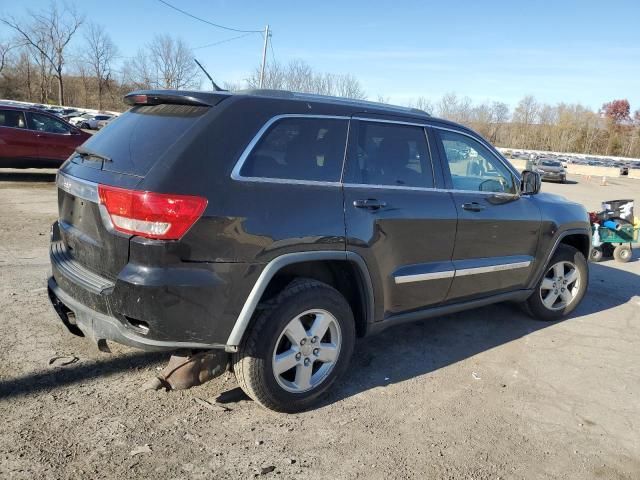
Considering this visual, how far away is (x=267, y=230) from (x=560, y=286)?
3687mm

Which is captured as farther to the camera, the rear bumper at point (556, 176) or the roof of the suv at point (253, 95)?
the rear bumper at point (556, 176)

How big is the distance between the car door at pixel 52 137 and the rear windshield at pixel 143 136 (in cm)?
977

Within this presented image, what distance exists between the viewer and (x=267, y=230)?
2799 millimetres

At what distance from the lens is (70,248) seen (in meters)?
3.21

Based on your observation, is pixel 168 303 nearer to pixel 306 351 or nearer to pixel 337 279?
pixel 306 351

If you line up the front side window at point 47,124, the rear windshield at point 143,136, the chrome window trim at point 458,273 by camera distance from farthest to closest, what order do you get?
the front side window at point 47,124
the chrome window trim at point 458,273
the rear windshield at point 143,136

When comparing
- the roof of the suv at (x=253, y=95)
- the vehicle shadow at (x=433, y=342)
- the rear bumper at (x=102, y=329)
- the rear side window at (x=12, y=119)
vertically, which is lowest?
the vehicle shadow at (x=433, y=342)

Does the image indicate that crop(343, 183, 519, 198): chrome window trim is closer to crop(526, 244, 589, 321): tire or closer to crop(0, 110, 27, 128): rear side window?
crop(526, 244, 589, 321): tire

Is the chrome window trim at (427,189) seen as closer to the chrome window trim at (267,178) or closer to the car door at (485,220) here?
the car door at (485,220)

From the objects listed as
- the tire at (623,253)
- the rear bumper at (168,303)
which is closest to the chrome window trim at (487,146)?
the rear bumper at (168,303)

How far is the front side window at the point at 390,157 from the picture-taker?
11.0ft

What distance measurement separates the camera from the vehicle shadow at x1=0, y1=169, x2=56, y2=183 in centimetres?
1211

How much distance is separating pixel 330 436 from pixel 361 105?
2169 mm

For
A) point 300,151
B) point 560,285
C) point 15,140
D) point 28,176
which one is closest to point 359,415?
point 300,151
